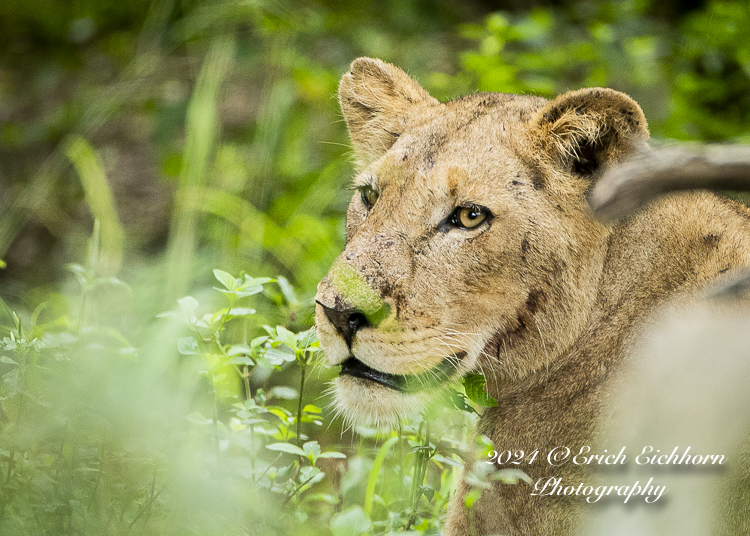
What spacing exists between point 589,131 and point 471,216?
1.53ft

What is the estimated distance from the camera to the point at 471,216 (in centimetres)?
242

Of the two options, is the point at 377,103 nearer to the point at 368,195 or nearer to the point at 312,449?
the point at 368,195

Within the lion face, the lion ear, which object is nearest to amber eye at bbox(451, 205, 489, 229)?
the lion face

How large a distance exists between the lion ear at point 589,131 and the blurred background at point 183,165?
1.08m

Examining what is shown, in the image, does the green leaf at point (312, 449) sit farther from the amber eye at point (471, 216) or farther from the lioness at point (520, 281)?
the amber eye at point (471, 216)

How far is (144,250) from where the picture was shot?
6.31 meters

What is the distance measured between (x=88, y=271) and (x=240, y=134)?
13.9 ft

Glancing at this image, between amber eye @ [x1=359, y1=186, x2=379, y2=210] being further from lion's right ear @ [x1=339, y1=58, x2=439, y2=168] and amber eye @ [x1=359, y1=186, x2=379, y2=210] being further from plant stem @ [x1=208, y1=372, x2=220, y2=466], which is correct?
plant stem @ [x1=208, y1=372, x2=220, y2=466]

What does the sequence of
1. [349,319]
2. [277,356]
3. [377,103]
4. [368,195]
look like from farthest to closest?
[377,103], [368,195], [277,356], [349,319]

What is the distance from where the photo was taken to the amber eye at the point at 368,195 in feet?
9.04

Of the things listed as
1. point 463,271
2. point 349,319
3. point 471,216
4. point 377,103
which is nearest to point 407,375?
point 349,319

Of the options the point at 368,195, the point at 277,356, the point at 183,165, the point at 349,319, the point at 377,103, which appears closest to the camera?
the point at 349,319

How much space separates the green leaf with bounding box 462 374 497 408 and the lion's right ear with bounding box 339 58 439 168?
3.61 feet

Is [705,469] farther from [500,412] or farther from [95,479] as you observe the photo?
[95,479]
